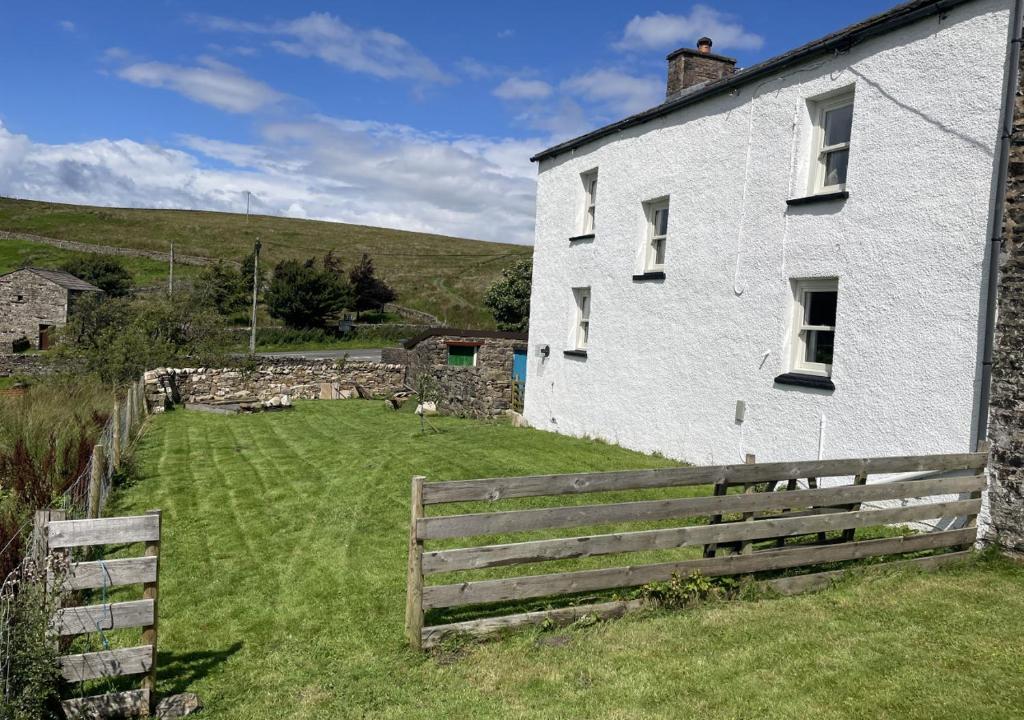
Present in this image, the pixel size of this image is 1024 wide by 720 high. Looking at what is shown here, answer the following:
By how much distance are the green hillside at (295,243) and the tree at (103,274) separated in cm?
641

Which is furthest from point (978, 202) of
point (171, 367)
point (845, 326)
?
point (171, 367)

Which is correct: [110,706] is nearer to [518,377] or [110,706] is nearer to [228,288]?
[518,377]

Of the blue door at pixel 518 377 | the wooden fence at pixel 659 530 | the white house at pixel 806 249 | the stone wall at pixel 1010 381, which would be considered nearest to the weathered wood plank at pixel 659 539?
the wooden fence at pixel 659 530

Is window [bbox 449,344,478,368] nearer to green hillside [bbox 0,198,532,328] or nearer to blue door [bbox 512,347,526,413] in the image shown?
blue door [bbox 512,347,526,413]

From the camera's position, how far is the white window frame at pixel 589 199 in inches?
704

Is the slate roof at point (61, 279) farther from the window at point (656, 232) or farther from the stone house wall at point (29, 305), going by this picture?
the window at point (656, 232)

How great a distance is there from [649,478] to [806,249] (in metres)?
6.45

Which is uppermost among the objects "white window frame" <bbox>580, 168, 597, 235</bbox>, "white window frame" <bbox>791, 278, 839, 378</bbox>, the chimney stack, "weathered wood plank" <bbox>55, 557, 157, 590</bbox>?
the chimney stack

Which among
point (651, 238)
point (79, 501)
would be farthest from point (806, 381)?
point (79, 501)

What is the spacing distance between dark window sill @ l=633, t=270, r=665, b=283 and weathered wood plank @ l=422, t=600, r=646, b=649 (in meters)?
9.27

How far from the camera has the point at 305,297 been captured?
55.7 metres

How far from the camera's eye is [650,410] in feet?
47.9

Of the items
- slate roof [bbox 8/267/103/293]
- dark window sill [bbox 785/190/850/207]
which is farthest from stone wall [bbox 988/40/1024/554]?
slate roof [bbox 8/267/103/293]

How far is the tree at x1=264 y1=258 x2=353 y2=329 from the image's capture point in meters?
55.8
